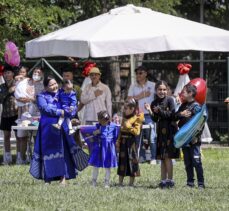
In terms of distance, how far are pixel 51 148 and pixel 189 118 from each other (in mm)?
2117

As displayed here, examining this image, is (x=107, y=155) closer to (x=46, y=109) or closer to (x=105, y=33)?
(x=46, y=109)

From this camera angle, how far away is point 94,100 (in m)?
16.4

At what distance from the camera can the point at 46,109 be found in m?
12.7

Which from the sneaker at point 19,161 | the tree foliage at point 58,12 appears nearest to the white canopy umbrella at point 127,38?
the sneaker at point 19,161

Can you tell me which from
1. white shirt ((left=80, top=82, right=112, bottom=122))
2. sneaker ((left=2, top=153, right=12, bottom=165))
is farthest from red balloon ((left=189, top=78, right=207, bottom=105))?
sneaker ((left=2, top=153, right=12, bottom=165))

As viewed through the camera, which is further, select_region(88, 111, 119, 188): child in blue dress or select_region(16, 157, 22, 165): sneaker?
select_region(16, 157, 22, 165): sneaker

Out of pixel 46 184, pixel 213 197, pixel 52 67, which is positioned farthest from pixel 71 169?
pixel 52 67

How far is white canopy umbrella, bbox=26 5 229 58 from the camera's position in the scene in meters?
14.3

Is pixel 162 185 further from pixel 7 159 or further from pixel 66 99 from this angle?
pixel 7 159

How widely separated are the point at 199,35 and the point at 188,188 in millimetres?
3419

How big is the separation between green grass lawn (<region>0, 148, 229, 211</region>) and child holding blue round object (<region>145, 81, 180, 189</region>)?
0.92 feet

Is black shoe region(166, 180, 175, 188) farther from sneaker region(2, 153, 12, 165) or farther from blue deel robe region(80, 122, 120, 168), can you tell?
sneaker region(2, 153, 12, 165)

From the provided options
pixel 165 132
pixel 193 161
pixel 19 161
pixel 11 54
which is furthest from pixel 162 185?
pixel 11 54

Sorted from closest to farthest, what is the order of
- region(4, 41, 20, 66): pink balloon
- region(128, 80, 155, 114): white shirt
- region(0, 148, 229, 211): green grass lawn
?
region(0, 148, 229, 211): green grass lawn, region(128, 80, 155, 114): white shirt, region(4, 41, 20, 66): pink balloon
